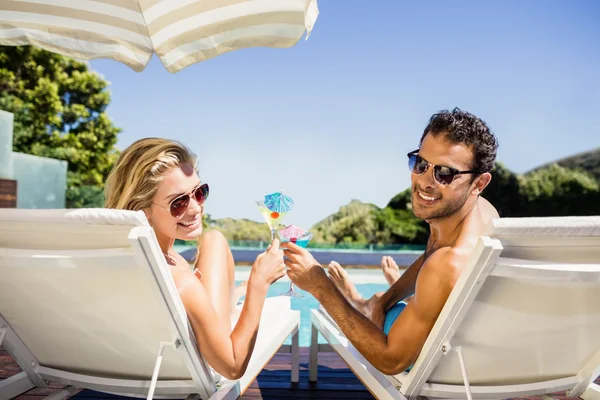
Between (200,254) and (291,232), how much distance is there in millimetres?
653

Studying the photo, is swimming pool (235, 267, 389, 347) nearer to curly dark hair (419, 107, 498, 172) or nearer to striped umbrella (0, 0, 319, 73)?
striped umbrella (0, 0, 319, 73)

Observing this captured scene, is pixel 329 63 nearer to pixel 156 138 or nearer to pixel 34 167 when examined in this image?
pixel 34 167

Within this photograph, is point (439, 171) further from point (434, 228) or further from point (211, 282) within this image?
point (211, 282)

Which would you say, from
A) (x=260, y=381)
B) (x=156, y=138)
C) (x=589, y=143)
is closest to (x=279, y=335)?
(x=260, y=381)

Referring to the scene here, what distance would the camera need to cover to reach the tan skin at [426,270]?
210 centimetres

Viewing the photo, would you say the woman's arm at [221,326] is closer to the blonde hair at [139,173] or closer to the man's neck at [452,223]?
the blonde hair at [139,173]

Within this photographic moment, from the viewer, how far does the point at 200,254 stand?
2.56 metres

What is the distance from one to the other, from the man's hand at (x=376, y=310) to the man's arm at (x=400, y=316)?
63 cm

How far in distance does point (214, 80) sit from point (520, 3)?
16.5 meters

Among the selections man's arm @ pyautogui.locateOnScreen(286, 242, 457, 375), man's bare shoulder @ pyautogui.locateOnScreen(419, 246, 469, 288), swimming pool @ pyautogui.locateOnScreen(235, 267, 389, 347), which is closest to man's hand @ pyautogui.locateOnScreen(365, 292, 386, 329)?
man's arm @ pyautogui.locateOnScreen(286, 242, 457, 375)

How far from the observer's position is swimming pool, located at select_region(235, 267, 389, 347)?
26.6 ft

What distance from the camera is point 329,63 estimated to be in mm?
32000

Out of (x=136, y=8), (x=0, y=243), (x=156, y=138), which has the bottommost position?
(x=0, y=243)

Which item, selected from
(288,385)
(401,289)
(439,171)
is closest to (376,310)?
(401,289)
